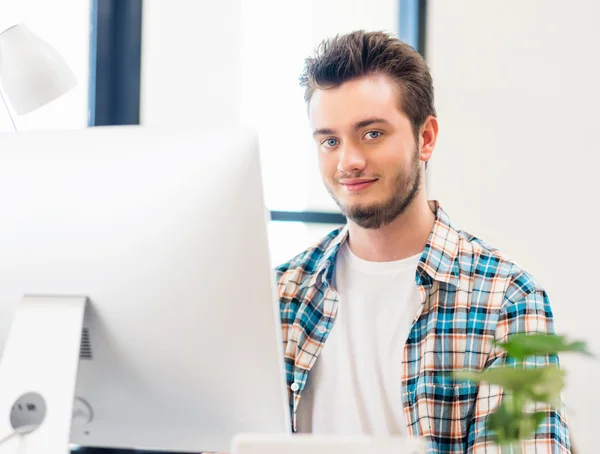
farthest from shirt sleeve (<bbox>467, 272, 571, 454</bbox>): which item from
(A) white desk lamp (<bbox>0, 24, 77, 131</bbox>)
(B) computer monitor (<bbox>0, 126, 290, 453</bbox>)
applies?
(A) white desk lamp (<bbox>0, 24, 77, 131</bbox>)

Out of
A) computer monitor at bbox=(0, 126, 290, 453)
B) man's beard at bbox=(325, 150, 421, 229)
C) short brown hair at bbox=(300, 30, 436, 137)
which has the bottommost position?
computer monitor at bbox=(0, 126, 290, 453)

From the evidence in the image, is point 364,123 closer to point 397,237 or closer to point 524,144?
point 397,237

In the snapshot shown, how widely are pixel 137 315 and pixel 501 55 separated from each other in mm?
2330

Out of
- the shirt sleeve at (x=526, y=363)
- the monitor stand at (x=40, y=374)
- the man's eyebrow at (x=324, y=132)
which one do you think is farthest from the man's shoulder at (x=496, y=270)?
the monitor stand at (x=40, y=374)

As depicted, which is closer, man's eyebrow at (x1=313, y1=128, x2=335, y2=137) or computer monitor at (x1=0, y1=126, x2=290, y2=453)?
computer monitor at (x1=0, y1=126, x2=290, y2=453)

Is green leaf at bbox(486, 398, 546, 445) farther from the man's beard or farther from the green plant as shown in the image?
the man's beard

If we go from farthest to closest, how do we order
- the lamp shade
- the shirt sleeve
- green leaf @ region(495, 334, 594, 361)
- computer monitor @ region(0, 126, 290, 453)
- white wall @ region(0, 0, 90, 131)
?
white wall @ region(0, 0, 90, 131)
the lamp shade
the shirt sleeve
computer monitor @ region(0, 126, 290, 453)
green leaf @ region(495, 334, 594, 361)

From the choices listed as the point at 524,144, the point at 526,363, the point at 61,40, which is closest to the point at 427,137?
the point at 526,363

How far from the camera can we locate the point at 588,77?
2979 mm

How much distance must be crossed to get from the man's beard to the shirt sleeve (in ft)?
1.07

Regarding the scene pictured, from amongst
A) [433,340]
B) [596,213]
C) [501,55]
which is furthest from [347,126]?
[596,213]

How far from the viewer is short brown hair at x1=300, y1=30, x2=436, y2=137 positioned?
6.06 feet

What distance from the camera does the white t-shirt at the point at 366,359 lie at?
162cm

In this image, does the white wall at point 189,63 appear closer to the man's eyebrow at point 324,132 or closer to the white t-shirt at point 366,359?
the man's eyebrow at point 324,132
